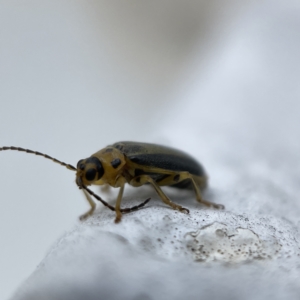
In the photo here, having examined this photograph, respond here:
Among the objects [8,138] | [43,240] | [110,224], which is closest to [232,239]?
[110,224]

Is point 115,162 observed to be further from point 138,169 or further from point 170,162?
point 170,162

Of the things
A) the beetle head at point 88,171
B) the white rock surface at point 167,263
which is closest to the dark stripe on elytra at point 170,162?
the beetle head at point 88,171

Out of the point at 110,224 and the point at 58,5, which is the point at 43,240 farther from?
the point at 58,5

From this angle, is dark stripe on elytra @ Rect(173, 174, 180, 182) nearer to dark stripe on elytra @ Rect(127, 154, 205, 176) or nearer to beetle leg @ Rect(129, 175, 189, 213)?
dark stripe on elytra @ Rect(127, 154, 205, 176)

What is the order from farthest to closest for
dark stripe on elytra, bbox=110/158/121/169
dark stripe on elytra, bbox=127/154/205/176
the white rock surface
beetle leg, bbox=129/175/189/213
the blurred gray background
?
1. the blurred gray background
2. dark stripe on elytra, bbox=127/154/205/176
3. dark stripe on elytra, bbox=110/158/121/169
4. beetle leg, bbox=129/175/189/213
5. the white rock surface

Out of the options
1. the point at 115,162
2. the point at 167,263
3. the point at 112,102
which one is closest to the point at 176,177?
the point at 115,162

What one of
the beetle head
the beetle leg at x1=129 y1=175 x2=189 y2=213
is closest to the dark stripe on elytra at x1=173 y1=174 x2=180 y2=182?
the beetle leg at x1=129 y1=175 x2=189 y2=213

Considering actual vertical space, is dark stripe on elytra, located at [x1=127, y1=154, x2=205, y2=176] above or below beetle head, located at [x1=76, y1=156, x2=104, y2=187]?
above
